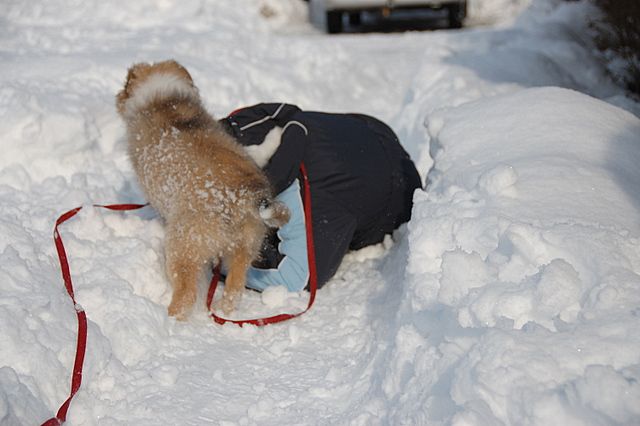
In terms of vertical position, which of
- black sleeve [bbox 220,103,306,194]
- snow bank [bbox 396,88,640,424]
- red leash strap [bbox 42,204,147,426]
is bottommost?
red leash strap [bbox 42,204,147,426]

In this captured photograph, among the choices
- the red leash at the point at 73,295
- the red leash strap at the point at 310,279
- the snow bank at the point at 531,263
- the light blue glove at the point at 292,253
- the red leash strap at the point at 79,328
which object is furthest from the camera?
the light blue glove at the point at 292,253

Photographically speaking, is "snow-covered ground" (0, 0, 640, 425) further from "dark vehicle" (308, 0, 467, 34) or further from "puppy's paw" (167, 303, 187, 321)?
"dark vehicle" (308, 0, 467, 34)

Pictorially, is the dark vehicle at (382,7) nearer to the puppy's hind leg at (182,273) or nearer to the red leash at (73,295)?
the red leash at (73,295)

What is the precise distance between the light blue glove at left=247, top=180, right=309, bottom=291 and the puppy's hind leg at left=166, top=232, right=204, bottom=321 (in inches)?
18.0

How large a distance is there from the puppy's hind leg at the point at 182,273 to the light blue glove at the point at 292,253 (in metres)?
0.46

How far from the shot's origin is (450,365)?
92.2 inches

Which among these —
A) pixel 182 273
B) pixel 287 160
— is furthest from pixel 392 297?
pixel 182 273

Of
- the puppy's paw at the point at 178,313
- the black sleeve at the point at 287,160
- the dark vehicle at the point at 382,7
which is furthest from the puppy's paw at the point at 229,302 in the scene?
the dark vehicle at the point at 382,7

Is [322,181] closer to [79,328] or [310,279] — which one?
[310,279]

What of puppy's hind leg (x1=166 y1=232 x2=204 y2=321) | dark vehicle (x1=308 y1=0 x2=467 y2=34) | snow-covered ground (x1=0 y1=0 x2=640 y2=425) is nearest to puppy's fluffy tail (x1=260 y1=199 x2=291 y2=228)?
puppy's hind leg (x1=166 y1=232 x2=204 y2=321)

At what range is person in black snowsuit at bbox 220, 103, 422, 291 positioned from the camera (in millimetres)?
3932

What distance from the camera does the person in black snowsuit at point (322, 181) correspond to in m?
3.93

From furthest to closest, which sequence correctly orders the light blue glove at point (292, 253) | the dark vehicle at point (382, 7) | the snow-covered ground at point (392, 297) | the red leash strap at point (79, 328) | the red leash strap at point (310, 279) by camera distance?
the dark vehicle at point (382, 7), the light blue glove at point (292, 253), the red leash strap at point (310, 279), the red leash strap at point (79, 328), the snow-covered ground at point (392, 297)

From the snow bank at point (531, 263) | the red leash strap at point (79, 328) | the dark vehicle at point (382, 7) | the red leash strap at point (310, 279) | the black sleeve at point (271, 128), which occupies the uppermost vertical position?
the snow bank at point (531, 263)
